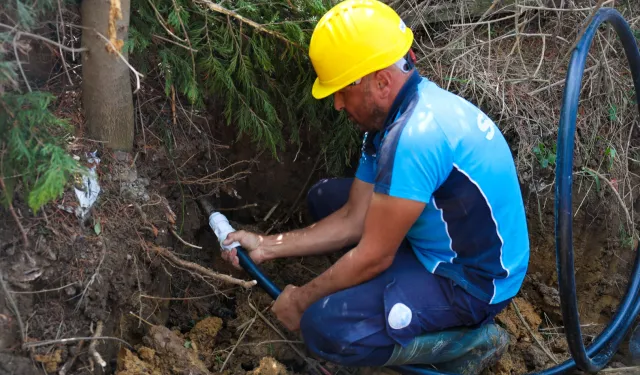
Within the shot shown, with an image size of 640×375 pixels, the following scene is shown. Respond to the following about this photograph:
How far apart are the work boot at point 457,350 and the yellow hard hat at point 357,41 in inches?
42.6

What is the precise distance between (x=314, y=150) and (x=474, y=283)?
1.37 m

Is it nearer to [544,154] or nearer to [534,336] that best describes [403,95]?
[544,154]

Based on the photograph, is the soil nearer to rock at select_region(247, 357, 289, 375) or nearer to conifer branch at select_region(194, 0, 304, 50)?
rock at select_region(247, 357, 289, 375)

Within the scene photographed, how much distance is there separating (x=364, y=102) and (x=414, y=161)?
1.20ft

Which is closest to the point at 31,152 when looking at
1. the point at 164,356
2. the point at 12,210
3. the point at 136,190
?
the point at 12,210

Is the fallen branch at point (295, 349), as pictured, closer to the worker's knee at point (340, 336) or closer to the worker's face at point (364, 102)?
the worker's knee at point (340, 336)

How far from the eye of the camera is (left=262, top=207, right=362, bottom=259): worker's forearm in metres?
2.81

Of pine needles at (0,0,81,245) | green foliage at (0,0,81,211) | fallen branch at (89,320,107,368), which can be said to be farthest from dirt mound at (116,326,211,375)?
green foliage at (0,0,81,211)

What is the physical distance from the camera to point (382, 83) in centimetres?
230

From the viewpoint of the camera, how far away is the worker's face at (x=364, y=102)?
231 cm

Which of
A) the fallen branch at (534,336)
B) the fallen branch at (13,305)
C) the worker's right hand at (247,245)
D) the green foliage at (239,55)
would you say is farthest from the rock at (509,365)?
the fallen branch at (13,305)

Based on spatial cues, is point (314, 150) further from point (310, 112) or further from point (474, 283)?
point (474, 283)

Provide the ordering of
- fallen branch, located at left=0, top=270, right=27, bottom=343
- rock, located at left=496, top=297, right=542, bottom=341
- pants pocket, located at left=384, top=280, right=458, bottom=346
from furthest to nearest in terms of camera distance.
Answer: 1. rock, located at left=496, top=297, right=542, bottom=341
2. pants pocket, located at left=384, top=280, right=458, bottom=346
3. fallen branch, located at left=0, top=270, right=27, bottom=343

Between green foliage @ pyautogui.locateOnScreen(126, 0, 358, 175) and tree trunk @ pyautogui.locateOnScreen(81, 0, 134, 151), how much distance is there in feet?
0.31
